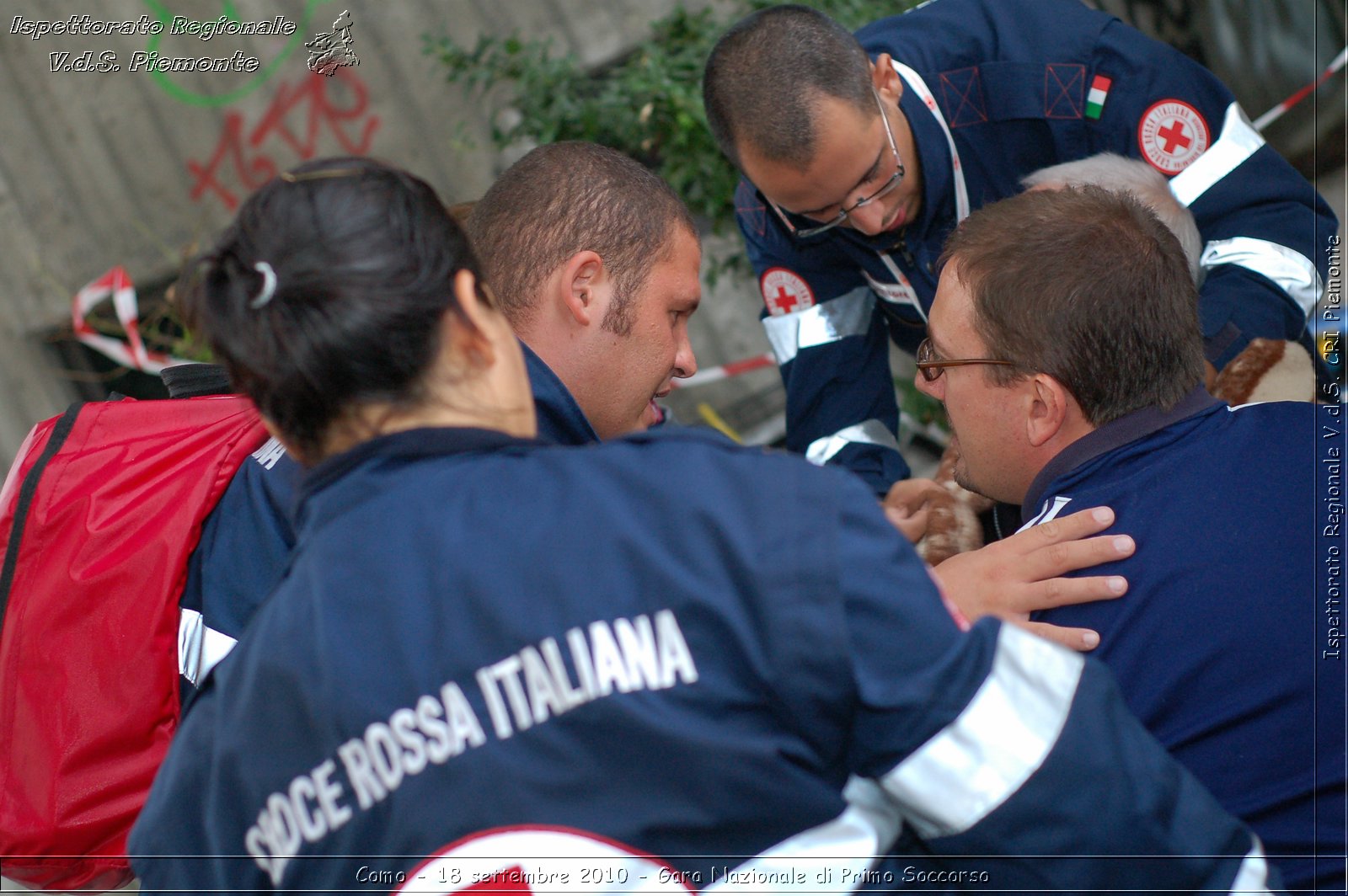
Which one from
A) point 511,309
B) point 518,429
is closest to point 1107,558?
point 518,429

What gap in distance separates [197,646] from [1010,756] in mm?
1238

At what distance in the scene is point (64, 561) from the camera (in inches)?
66.8

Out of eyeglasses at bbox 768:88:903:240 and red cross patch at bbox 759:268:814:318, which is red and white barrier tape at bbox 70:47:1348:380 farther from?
eyeglasses at bbox 768:88:903:240

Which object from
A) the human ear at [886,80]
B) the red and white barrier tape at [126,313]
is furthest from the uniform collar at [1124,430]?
the red and white barrier tape at [126,313]

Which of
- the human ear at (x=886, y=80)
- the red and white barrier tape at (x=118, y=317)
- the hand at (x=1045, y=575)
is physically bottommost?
the hand at (x=1045, y=575)

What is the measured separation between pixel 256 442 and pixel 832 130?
4.91ft

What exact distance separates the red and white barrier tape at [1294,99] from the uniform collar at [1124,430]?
3.27 meters

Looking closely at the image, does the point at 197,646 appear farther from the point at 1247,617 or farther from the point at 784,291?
the point at 784,291

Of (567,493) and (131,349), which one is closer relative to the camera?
(567,493)

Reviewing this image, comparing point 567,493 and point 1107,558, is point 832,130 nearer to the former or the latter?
point 1107,558

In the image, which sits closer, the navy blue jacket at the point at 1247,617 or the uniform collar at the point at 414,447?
the uniform collar at the point at 414,447

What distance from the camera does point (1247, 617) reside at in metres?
1.50

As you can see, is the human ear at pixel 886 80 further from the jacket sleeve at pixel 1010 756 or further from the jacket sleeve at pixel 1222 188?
the jacket sleeve at pixel 1010 756

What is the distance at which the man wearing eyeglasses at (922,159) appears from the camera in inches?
103
